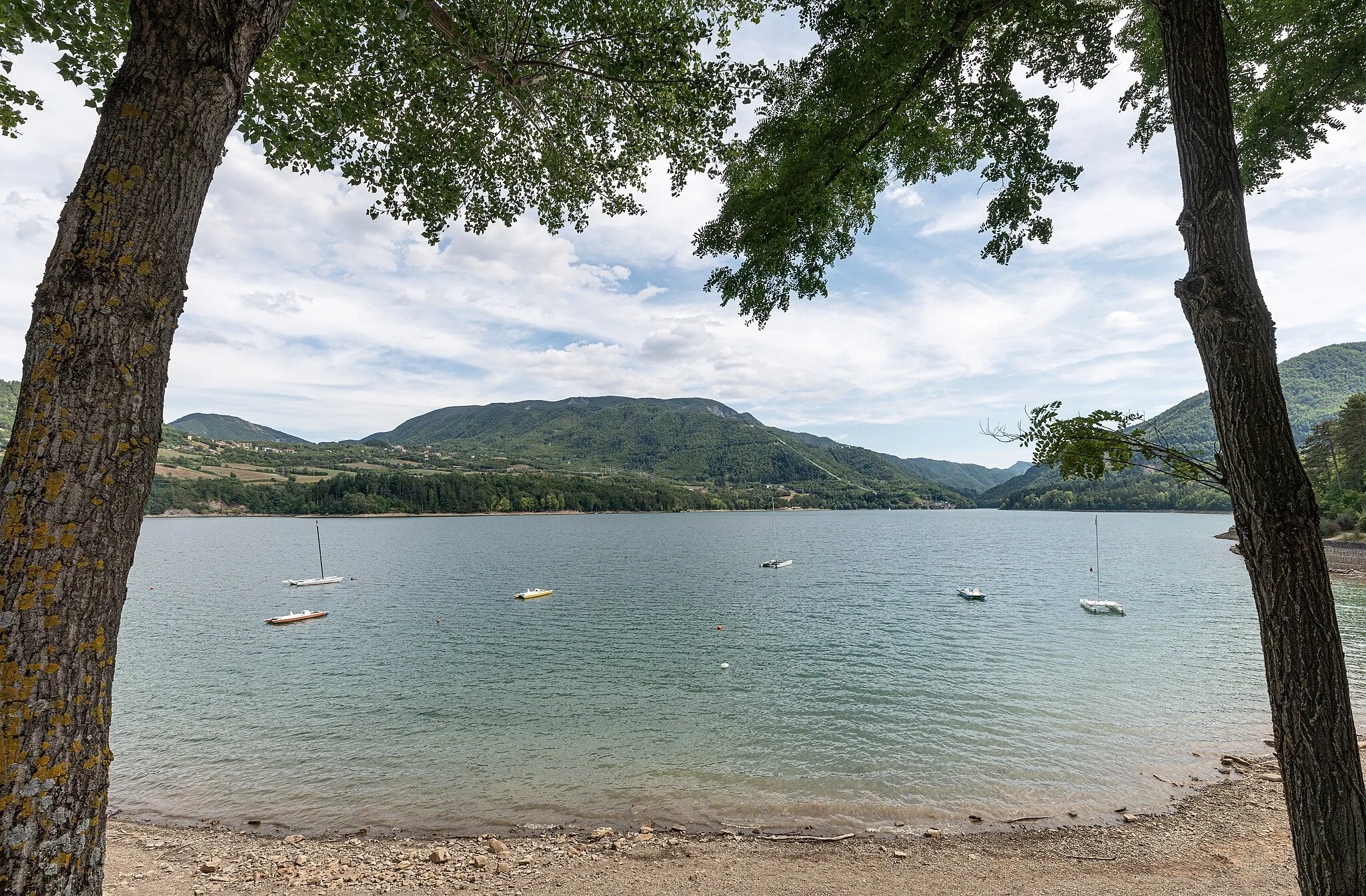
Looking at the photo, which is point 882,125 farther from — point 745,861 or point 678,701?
point 678,701

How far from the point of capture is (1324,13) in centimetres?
449

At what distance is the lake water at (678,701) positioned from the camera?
1141cm

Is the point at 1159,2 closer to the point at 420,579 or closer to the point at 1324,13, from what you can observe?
the point at 1324,13

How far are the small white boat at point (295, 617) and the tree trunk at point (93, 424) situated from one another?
3576cm

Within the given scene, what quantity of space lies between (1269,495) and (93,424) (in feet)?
16.2

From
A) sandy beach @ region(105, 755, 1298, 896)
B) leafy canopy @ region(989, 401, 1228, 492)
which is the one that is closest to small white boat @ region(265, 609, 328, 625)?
sandy beach @ region(105, 755, 1298, 896)

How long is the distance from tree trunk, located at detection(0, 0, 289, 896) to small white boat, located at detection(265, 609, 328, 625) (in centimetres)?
3576

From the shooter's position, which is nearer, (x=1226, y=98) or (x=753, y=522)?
(x=1226, y=98)

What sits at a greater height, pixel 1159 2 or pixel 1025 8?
pixel 1025 8

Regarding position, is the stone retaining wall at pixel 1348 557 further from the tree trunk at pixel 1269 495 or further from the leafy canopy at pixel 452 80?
the leafy canopy at pixel 452 80

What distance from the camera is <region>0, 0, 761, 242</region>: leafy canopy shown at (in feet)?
13.2

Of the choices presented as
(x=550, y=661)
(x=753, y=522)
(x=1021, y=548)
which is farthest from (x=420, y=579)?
(x=753, y=522)

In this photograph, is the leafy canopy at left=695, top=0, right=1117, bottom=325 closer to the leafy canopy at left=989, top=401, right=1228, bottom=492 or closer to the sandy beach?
the leafy canopy at left=989, top=401, right=1228, bottom=492

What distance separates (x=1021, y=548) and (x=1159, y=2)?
91151 mm
